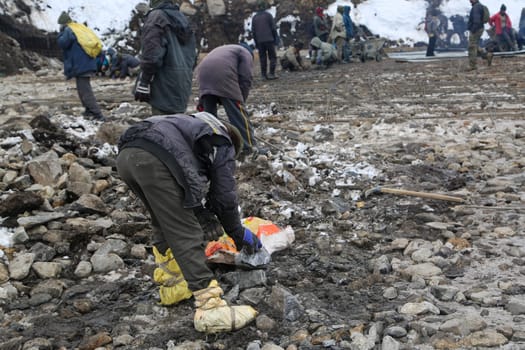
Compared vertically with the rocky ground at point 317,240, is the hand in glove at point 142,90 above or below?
above

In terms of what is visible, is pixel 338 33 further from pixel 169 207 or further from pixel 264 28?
pixel 169 207

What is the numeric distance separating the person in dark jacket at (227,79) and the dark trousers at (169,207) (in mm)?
2688

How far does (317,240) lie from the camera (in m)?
4.22

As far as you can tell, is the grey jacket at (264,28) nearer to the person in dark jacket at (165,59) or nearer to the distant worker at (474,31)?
the distant worker at (474,31)

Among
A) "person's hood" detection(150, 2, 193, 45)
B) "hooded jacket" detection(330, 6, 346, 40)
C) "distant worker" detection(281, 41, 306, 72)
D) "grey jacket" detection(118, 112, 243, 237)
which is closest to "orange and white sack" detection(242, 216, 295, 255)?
"grey jacket" detection(118, 112, 243, 237)

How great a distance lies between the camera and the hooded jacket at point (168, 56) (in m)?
5.04

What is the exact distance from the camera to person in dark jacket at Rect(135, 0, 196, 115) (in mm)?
5043

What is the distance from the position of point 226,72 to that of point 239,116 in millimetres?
503

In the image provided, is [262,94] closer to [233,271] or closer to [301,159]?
[301,159]

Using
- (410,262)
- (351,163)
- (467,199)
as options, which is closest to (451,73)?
(351,163)

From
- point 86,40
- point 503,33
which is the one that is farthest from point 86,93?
point 503,33

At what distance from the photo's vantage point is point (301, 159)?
20.3 feet

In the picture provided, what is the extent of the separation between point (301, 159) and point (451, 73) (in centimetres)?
710

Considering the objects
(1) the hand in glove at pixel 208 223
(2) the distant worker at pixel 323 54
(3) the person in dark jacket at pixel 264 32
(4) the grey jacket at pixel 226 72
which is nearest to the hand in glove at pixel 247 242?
(1) the hand in glove at pixel 208 223
